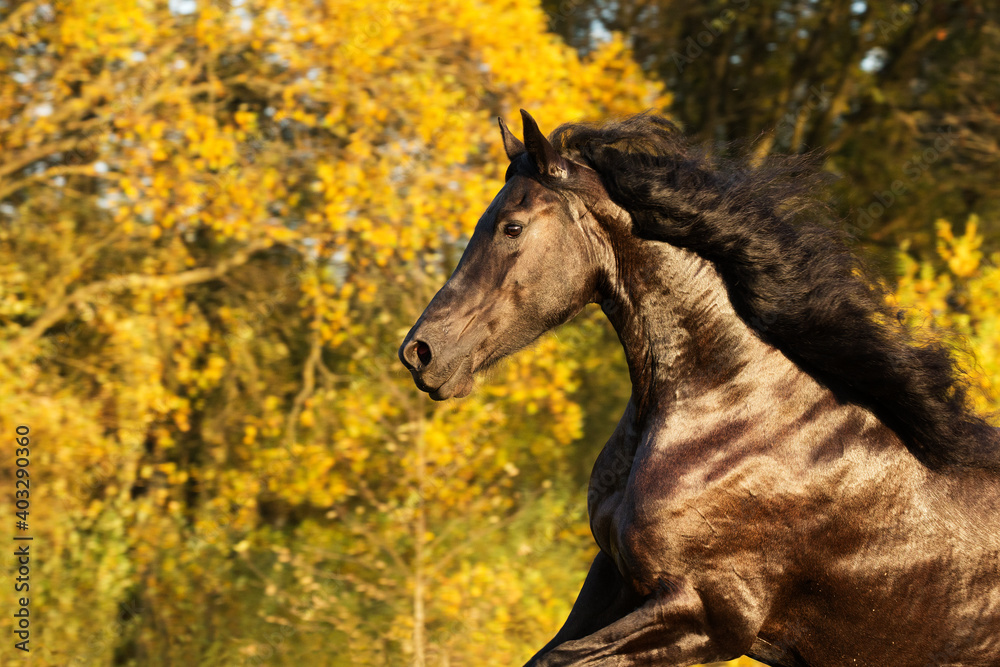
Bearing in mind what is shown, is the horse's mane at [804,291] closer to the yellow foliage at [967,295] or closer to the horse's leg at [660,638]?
the horse's leg at [660,638]

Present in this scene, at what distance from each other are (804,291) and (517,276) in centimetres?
80

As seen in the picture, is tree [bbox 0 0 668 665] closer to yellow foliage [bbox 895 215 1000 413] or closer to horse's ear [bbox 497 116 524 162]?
yellow foliage [bbox 895 215 1000 413]

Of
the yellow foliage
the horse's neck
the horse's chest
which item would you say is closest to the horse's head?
the horse's neck

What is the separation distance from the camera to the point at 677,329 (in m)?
2.64

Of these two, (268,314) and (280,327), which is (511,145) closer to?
(268,314)

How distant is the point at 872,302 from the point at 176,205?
5.10m

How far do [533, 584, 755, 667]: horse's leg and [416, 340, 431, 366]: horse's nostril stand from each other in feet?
2.77

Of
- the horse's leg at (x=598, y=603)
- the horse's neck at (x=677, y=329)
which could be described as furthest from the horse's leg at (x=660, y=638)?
the horse's neck at (x=677, y=329)

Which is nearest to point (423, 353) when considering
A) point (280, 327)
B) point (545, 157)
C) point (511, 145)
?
point (545, 157)

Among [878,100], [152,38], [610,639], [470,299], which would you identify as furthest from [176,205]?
[878,100]

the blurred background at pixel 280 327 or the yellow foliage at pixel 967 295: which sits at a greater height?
the yellow foliage at pixel 967 295

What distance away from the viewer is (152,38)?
21.0 feet

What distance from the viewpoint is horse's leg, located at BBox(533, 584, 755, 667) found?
2363 mm

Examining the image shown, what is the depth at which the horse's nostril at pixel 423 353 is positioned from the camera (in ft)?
8.36
